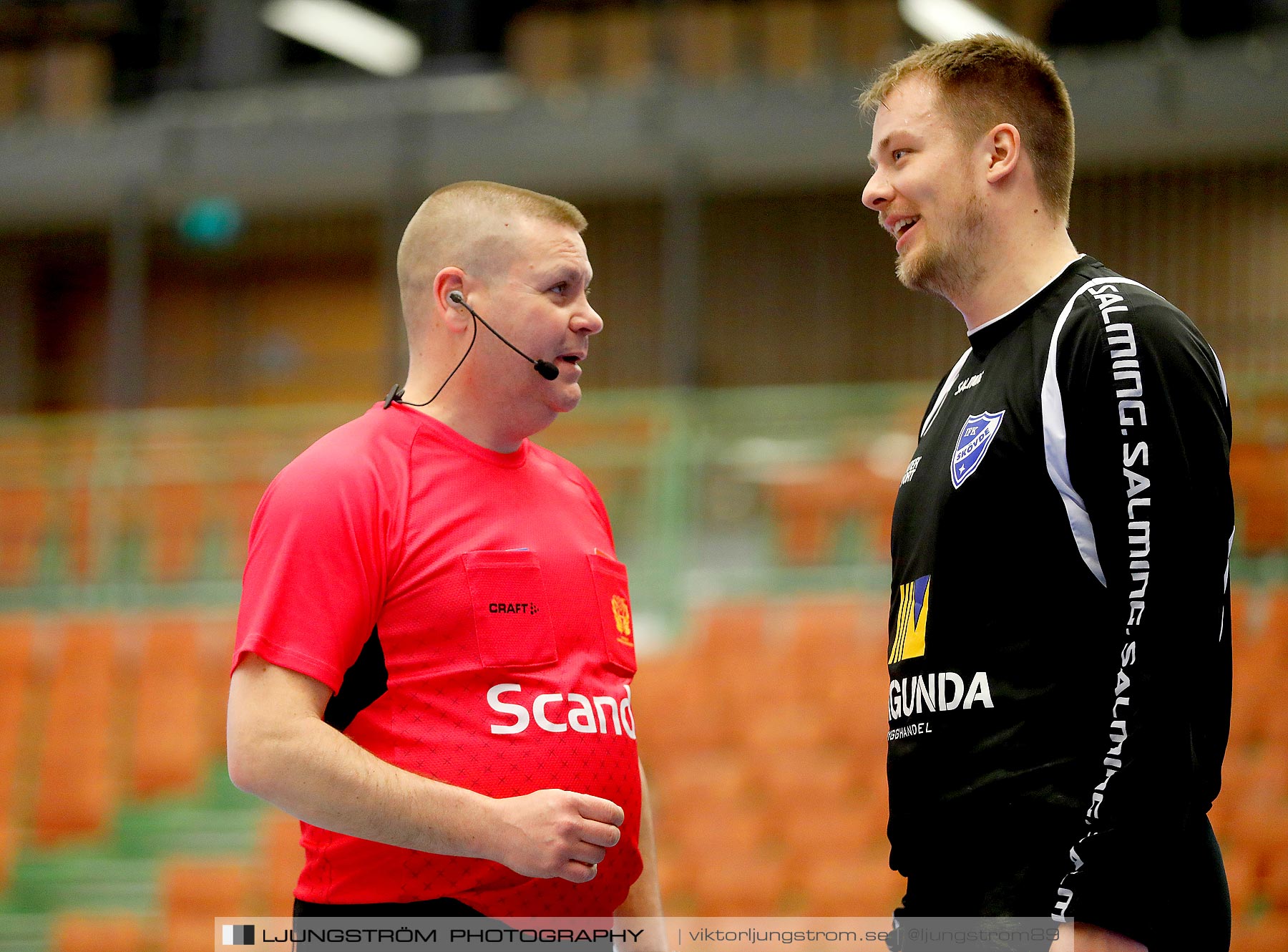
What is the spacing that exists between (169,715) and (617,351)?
20.4ft

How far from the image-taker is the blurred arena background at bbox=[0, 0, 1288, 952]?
6.08 metres

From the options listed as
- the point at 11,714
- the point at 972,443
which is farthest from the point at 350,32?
the point at 972,443

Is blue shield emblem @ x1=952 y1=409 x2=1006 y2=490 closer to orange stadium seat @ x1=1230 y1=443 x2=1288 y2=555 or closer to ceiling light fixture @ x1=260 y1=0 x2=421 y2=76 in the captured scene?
orange stadium seat @ x1=1230 y1=443 x2=1288 y2=555

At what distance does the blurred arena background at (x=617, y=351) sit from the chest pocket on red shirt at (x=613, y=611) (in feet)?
11.1

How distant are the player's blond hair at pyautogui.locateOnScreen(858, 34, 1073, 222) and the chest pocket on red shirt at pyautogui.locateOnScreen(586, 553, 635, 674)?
79 cm

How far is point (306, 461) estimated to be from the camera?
1853mm

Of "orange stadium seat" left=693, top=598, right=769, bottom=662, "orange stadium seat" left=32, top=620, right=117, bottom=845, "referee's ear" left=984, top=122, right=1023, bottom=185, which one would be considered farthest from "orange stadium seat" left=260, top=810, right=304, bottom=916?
"referee's ear" left=984, top=122, right=1023, bottom=185

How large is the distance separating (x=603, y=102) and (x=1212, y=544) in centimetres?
926

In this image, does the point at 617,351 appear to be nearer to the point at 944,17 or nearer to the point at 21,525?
the point at 944,17

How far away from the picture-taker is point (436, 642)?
1.86 meters

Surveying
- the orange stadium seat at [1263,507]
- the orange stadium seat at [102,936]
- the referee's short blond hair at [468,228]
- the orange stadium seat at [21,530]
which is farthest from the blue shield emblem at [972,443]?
the orange stadium seat at [21,530]

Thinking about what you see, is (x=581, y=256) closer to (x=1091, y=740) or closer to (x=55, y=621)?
(x=1091, y=740)

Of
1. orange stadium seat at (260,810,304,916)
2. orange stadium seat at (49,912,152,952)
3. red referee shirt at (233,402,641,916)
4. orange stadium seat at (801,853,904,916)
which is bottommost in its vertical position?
orange stadium seat at (49,912,152,952)

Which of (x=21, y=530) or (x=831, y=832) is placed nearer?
(x=831, y=832)
